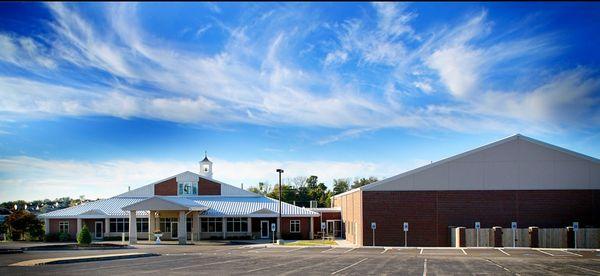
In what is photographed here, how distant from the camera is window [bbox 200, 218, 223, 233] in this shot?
63.6 m

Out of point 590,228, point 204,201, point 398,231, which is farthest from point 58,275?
point 204,201

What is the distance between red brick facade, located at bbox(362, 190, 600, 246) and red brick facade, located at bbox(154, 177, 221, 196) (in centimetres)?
2755

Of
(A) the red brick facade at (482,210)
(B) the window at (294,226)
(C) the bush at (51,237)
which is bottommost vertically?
(C) the bush at (51,237)

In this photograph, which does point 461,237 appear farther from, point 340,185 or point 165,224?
point 340,185

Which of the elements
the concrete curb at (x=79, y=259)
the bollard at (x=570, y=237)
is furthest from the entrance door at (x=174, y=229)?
the bollard at (x=570, y=237)

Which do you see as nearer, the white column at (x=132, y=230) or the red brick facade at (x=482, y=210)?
the red brick facade at (x=482, y=210)

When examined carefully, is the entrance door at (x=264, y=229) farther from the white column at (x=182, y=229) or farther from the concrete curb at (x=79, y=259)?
the concrete curb at (x=79, y=259)

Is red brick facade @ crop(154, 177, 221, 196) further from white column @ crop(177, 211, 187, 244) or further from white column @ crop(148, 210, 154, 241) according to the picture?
white column @ crop(177, 211, 187, 244)

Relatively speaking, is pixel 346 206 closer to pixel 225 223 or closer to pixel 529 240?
pixel 225 223

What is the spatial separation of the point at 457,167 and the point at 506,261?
662 inches

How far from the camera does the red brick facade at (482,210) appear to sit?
47.2 meters

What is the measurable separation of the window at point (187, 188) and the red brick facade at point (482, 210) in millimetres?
28290

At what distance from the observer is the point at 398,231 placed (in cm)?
4794

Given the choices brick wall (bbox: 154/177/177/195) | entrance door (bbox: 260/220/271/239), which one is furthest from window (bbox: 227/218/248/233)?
brick wall (bbox: 154/177/177/195)
